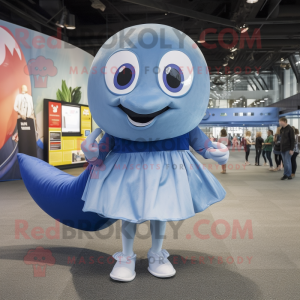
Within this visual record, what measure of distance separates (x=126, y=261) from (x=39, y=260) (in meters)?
0.73

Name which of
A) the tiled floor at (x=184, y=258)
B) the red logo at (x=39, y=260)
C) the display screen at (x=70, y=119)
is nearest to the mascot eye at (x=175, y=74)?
the tiled floor at (x=184, y=258)

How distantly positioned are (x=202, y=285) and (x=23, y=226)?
6.76 feet

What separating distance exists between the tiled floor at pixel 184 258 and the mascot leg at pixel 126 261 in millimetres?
48

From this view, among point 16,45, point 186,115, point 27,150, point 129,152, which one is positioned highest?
point 16,45

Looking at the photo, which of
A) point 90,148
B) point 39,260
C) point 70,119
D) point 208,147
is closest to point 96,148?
point 90,148

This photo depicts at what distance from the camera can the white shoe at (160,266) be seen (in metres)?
1.98

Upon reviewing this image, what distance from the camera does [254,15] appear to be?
26.5ft

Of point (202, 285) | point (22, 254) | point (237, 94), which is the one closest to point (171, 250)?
point (202, 285)

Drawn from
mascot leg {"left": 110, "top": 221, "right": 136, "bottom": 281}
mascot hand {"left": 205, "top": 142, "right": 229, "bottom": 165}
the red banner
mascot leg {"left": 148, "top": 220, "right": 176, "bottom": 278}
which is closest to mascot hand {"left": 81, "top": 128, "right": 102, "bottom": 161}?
mascot leg {"left": 110, "top": 221, "right": 136, "bottom": 281}

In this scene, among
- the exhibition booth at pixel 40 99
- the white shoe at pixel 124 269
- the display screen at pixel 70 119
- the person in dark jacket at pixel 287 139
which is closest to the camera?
the white shoe at pixel 124 269

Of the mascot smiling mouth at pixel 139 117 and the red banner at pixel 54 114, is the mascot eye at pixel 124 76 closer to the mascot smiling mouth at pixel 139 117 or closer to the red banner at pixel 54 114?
the mascot smiling mouth at pixel 139 117

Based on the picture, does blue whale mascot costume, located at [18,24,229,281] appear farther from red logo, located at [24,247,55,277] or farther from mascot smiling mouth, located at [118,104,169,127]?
red logo, located at [24,247,55,277]

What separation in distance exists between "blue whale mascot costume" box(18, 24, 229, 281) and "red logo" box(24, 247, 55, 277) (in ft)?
1.73

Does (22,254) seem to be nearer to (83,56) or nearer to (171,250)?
(171,250)
